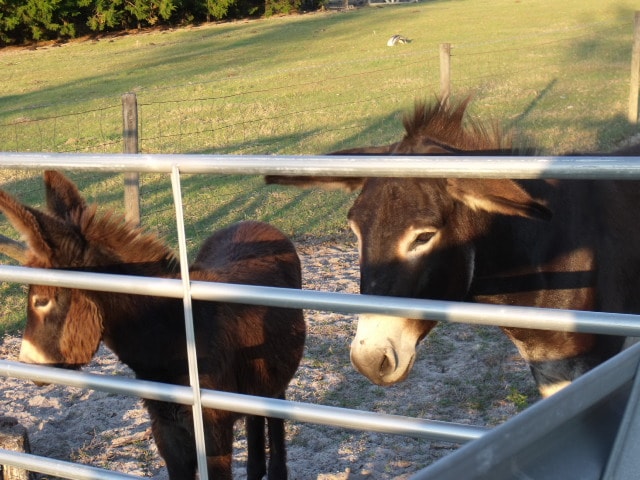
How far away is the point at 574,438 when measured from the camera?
1.22 meters

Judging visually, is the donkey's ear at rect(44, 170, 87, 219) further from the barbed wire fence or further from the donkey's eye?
the barbed wire fence

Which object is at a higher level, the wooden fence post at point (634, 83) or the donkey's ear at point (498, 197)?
the donkey's ear at point (498, 197)

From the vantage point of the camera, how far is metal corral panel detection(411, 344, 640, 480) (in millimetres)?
1118

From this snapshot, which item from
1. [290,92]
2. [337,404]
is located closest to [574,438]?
[337,404]

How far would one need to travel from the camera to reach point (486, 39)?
86.9 feet

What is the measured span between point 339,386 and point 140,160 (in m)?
3.05

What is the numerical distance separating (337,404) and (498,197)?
254 cm

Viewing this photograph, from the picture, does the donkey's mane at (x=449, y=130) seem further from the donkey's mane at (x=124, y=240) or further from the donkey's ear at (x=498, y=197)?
the donkey's mane at (x=124, y=240)

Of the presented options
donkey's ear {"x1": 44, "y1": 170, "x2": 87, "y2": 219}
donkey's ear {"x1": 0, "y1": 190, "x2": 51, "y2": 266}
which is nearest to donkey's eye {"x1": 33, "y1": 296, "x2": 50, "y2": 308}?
donkey's ear {"x1": 0, "y1": 190, "x2": 51, "y2": 266}

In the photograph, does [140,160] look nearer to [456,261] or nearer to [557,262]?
[456,261]

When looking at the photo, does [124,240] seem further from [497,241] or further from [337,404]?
[337,404]

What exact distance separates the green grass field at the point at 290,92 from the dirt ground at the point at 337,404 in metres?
1.61

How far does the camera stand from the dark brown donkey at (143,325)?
3098 mm

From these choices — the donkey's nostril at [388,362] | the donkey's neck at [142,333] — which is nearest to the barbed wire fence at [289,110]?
the donkey's neck at [142,333]
